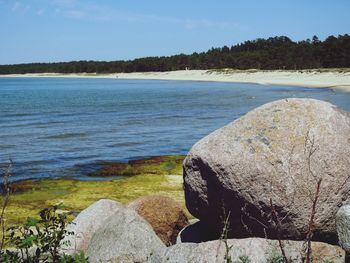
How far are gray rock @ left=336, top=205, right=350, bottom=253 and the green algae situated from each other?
6.50 metres

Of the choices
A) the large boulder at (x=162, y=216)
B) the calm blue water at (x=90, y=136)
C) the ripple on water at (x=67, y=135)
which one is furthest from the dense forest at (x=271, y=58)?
the large boulder at (x=162, y=216)

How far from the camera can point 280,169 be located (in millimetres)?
6504

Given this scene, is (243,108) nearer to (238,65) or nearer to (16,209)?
(16,209)

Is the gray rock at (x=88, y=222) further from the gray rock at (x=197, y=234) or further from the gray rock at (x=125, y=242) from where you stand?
the gray rock at (x=197, y=234)

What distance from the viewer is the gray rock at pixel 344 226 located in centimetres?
609

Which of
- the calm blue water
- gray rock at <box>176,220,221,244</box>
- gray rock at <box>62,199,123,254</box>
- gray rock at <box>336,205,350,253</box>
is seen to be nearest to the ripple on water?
the calm blue water

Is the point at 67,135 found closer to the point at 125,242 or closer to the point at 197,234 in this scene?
the point at 197,234

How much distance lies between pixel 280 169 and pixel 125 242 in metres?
2.40

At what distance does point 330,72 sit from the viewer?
270 ft

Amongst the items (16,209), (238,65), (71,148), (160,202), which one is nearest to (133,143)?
(71,148)

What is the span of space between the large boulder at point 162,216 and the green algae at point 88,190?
3525mm

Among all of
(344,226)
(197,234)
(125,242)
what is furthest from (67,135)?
(344,226)

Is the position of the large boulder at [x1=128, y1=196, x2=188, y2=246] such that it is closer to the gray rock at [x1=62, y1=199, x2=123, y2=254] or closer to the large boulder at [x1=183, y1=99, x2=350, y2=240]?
the gray rock at [x1=62, y1=199, x2=123, y2=254]

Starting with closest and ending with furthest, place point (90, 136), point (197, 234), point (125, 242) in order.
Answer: point (125, 242) < point (197, 234) < point (90, 136)
